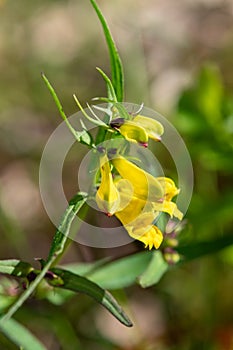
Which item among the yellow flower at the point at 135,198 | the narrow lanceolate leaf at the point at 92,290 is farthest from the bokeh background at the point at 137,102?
the yellow flower at the point at 135,198

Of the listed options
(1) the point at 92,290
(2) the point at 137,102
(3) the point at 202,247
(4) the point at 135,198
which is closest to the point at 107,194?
(4) the point at 135,198

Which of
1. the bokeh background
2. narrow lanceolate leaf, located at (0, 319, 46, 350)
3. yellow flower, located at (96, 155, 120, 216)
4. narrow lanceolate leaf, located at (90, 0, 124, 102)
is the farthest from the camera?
the bokeh background

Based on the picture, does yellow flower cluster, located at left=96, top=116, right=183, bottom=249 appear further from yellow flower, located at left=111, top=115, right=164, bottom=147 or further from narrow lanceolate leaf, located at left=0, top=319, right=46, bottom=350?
narrow lanceolate leaf, located at left=0, top=319, right=46, bottom=350

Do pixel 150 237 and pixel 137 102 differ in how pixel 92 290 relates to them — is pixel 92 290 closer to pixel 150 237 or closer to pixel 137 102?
pixel 150 237

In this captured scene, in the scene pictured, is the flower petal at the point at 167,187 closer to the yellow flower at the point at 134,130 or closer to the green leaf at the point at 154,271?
the yellow flower at the point at 134,130

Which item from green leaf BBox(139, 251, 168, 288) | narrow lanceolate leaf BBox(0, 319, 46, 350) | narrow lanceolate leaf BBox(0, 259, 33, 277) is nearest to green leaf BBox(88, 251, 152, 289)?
green leaf BBox(139, 251, 168, 288)

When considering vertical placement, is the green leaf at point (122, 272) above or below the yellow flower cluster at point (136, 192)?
below
